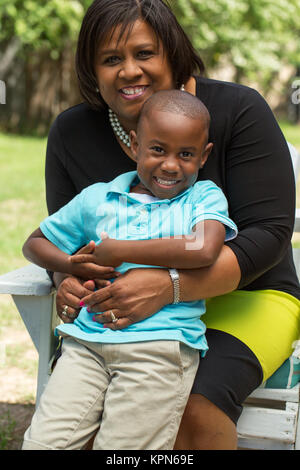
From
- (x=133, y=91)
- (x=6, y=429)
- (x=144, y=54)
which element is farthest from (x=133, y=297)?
(x=6, y=429)

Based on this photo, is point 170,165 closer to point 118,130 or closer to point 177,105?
point 177,105

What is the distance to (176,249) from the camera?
1987 millimetres

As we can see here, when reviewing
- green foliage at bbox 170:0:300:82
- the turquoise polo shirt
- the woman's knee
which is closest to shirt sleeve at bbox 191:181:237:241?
the turquoise polo shirt

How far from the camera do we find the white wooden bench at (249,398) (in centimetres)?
221

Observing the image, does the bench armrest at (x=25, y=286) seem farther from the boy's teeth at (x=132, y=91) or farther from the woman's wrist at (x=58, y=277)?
the boy's teeth at (x=132, y=91)

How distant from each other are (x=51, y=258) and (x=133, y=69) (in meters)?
0.71

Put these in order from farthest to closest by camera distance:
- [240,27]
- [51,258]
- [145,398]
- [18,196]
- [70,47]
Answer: [240,27]
[70,47]
[18,196]
[51,258]
[145,398]

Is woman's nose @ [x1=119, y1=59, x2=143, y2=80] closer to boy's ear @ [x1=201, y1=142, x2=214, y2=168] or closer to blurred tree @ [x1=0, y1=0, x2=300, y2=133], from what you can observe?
boy's ear @ [x1=201, y1=142, x2=214, y2=168]

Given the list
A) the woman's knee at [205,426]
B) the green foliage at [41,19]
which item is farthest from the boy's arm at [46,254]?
the green foliage at [41,19]

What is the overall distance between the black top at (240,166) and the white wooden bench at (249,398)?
0.35 meters

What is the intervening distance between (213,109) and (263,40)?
13.7m

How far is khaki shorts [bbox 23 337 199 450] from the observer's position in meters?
1.89
